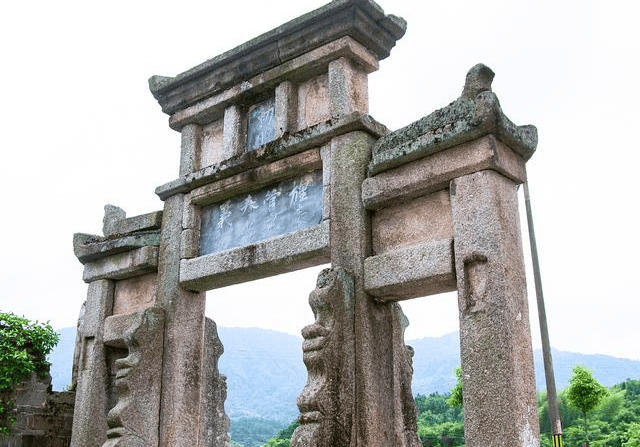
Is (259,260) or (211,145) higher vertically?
(211,145)

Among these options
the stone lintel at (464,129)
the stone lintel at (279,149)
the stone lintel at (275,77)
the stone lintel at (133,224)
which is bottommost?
the stone lintel at (464,129)

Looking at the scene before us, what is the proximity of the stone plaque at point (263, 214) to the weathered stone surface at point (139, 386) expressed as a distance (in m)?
0.96

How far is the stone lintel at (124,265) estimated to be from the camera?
23.5 feet

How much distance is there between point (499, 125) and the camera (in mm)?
4688

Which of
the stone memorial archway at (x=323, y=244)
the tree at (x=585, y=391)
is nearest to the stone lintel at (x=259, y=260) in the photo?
the stone memorial archway at (x=323, y=244)

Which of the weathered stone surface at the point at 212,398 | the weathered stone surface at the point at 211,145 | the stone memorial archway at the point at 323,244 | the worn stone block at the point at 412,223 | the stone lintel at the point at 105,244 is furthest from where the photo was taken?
the stone lintel at the point at 105,244

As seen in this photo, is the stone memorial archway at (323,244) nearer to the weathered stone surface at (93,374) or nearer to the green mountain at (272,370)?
the weathered stone surface at (93,374)

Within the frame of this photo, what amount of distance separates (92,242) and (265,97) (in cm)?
290

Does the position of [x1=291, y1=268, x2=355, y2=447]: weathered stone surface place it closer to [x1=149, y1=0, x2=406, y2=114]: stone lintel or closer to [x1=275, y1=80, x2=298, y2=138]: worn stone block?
[x1=275, y1=80, x2=298, y2=138]: worn stone block

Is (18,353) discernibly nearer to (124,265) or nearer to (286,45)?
(124,265)

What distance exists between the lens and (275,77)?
652 centimetres

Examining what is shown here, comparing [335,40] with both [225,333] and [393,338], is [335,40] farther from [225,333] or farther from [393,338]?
[225,333]

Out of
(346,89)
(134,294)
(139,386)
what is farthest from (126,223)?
(346,89)

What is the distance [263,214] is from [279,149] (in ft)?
2.17
